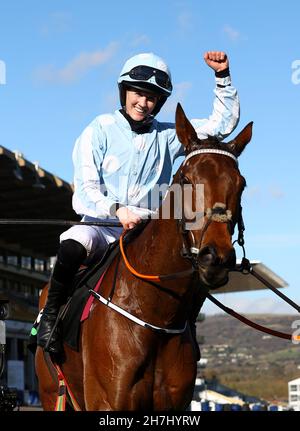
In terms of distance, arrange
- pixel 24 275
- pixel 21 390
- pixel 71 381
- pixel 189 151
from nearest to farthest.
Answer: pixel 189 151 → pixel 71 381 → pixel 21 390 → pixel 24 275

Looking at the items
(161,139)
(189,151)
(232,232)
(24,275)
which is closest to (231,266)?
(232,232)

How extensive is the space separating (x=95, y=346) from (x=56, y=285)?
2.31 feet

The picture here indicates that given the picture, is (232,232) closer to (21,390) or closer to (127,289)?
(127,289)

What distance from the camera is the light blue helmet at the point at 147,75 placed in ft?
18.7

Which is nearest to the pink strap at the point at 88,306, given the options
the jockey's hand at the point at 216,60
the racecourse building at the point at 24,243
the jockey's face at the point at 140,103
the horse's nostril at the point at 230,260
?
the jockey's face at the point at 140,103

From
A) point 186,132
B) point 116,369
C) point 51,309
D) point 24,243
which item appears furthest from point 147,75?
point 24,243

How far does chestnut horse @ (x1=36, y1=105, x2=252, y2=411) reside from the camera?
4797 mm

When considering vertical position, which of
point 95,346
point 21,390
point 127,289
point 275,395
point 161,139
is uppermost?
point 275,395

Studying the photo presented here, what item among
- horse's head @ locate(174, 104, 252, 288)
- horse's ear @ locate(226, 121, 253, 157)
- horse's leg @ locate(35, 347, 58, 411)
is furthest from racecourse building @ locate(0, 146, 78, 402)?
horse's head @ locate(174, 104, 252, 288)

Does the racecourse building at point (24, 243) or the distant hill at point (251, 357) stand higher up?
the distant hill at point (251, 357)

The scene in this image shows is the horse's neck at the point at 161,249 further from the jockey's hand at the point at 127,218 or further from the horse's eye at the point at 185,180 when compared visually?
the horse's eye at the point at 185,180

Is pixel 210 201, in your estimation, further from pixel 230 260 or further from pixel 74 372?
pixel 74 372

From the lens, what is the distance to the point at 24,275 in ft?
181

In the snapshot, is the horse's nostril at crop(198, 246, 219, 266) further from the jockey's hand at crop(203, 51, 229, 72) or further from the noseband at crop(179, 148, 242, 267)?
the jockey's hand at crop(203, 51, 229, 72)
